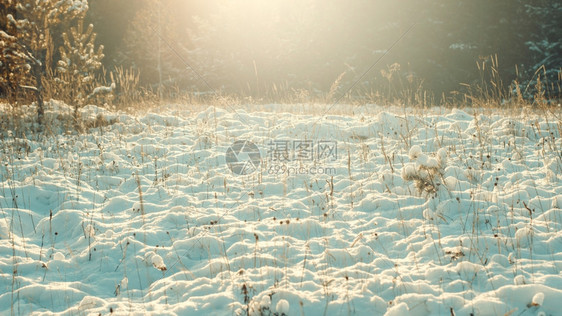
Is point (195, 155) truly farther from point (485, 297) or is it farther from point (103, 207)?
point (485, 297)

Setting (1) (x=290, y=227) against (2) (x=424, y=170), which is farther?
(2) (x=424, y=170)

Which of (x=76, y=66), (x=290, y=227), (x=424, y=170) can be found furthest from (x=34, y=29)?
(x=424, y=170)

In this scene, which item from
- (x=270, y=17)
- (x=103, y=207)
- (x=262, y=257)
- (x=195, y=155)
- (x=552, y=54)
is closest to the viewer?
(x=262, y=257)

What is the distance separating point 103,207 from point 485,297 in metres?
4.11

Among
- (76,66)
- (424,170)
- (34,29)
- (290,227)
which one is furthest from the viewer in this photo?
(76,66)

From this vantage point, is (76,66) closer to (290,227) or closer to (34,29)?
(34,29)

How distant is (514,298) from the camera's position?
2.56 m

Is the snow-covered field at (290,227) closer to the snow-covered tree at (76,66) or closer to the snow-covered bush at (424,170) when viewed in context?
the snow-covered bush at (424,170)

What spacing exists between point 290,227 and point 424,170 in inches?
65.1

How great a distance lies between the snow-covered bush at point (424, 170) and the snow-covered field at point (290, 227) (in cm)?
2

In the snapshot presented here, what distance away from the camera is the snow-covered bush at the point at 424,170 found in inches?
166

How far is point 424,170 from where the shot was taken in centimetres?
435

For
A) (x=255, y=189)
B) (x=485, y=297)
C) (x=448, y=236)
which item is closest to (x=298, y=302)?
(x=485, y=297)

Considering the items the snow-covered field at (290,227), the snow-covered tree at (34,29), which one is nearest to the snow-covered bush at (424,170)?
the snow-covered field at (290,227)
